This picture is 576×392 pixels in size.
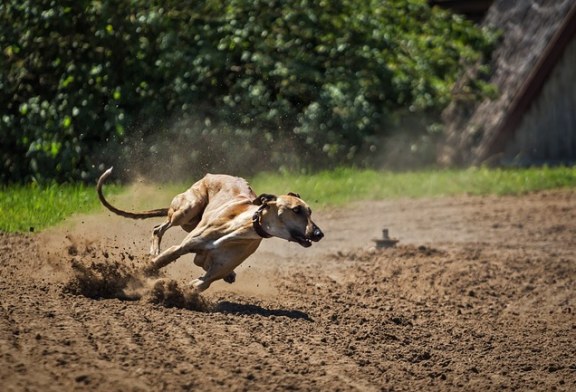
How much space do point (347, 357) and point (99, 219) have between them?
16.7ft

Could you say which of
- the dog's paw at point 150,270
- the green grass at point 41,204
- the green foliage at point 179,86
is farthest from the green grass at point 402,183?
the dog's paw at point 150,270

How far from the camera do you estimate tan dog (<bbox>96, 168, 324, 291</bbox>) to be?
9414mm

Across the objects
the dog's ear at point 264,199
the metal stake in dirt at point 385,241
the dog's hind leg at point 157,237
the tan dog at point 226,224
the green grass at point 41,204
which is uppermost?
the dog's ear at point 264,199

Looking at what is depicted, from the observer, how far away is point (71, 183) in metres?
16.5

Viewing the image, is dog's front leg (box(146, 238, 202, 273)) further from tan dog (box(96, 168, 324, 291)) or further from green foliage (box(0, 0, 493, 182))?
green foliage (box(0, 0, 493, 182))

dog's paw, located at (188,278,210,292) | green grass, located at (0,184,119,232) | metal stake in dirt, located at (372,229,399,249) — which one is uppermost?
dog's paw, located at (188,278,210,292)

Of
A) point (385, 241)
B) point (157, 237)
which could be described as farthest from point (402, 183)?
point (157, 237)

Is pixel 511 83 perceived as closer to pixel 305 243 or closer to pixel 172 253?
pixel 172 253

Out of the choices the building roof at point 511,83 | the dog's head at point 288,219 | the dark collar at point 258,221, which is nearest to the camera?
the dog's head at point 288,219

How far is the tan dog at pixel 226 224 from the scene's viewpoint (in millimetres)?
9414

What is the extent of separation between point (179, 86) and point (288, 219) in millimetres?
8085

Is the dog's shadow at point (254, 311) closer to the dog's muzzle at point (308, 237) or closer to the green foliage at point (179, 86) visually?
the dog's muzzle at point (308, 237)

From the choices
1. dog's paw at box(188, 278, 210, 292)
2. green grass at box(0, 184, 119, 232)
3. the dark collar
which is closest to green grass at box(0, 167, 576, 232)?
green grass at box(0, 184, 119, 232)

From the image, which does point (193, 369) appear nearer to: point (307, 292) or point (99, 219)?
point (307, 292)
